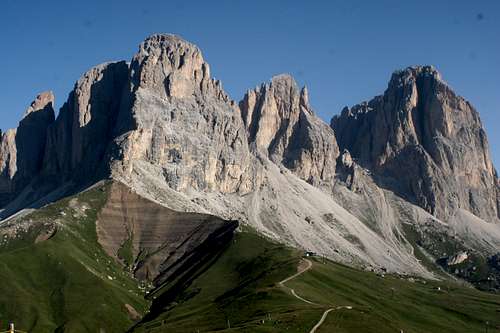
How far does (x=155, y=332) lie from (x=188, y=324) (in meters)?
9.91

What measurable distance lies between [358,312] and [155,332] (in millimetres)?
61023

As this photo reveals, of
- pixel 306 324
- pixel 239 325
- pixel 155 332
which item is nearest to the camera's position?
pixel 306 324

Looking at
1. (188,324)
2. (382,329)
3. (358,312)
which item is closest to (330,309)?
(358,312)

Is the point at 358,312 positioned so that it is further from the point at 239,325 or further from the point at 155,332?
the point at 155,332

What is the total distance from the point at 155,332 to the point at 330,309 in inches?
2098

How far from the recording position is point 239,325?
Result: 6860 inches

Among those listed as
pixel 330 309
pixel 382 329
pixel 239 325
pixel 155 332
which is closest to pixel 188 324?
pixel 155 332

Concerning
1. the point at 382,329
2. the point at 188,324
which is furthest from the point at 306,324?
the point at 188,324

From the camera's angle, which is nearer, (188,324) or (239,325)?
(239,325)

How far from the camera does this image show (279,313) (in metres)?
179

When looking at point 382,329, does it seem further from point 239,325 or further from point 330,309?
point 239,325

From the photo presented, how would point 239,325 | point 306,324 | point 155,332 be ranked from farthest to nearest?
point 155,332
point 239,325
point 306,324

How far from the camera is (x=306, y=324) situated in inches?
6304

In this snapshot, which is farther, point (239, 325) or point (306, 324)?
point (239, 325)
